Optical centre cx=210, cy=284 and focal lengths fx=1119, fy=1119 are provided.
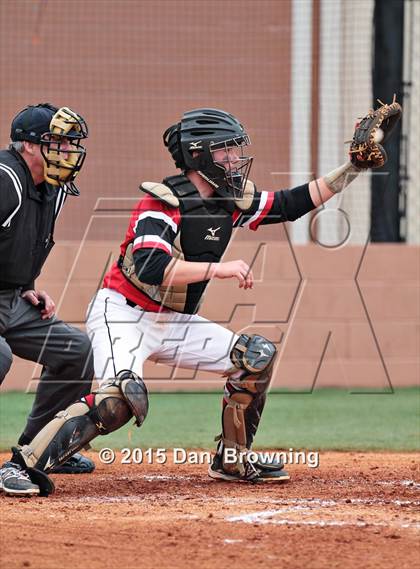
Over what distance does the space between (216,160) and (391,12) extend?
21.9 feet

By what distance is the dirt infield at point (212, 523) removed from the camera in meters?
4.09

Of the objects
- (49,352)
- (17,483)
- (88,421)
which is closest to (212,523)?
(88,421)

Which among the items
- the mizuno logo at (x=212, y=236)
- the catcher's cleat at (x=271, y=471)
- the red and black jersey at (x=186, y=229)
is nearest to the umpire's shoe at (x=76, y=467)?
the catcher's cleat at (x=271, y=471)

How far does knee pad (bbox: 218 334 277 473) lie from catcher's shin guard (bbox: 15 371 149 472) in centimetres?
59

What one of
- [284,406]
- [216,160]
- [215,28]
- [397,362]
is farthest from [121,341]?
[215,28]

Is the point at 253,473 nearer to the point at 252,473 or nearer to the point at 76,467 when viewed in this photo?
the point at 252,473

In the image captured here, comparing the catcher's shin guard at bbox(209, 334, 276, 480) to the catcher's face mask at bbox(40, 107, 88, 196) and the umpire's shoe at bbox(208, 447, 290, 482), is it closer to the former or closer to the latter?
the umpire's shoe at bbox(208, 447, 290, 482)

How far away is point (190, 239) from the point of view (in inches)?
225

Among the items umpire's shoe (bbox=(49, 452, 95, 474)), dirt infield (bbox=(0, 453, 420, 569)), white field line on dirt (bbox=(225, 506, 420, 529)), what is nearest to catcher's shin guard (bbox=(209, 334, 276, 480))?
dirt infield (bbox=(0, 453, 420, 569))

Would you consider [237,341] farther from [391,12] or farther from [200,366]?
[391,12]

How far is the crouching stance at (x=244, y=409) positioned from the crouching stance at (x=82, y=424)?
0.59 metres

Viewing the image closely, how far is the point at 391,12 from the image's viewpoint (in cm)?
1172

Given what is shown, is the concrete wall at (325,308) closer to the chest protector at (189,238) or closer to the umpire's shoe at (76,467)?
the umpire's shoe at (76,467)

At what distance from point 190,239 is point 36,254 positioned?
0.83 meters
